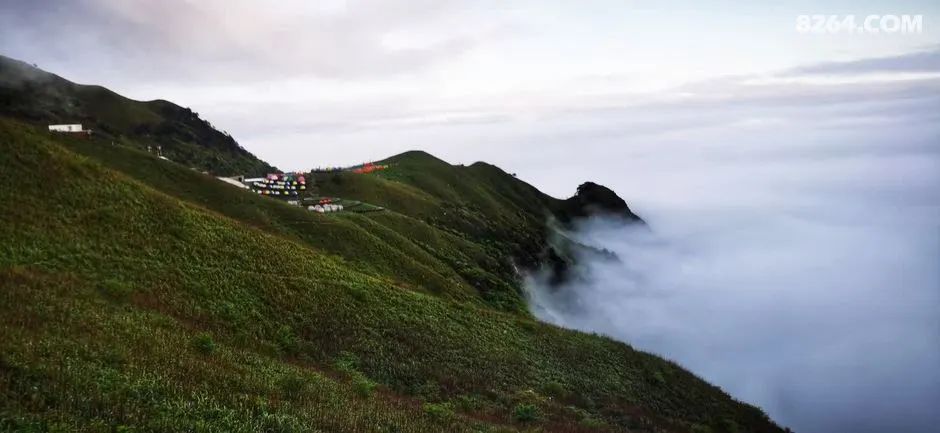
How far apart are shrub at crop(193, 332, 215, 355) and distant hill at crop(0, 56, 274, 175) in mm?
123947

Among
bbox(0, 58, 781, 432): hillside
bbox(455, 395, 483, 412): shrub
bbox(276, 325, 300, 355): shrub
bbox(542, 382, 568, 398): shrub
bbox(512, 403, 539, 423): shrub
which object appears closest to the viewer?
bbox(0, 58, 781, 432): hillside

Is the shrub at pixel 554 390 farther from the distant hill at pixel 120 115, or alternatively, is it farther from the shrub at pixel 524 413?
the distant hill at pixel 120 115

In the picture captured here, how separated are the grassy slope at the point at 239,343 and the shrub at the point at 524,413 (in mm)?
238

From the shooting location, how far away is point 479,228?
110312 mm

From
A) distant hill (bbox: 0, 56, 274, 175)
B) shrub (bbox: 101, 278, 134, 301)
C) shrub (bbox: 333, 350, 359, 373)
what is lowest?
shrub (bbox: 333, 350, 359, 373)

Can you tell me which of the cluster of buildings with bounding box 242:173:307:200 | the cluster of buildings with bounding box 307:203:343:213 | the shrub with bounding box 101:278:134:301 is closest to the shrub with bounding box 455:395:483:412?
the shrub with bounding box 101:278:134:301

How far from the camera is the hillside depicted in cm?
1411

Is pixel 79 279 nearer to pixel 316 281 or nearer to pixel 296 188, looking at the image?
pixel 316 281

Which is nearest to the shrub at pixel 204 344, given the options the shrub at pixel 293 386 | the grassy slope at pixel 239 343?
the grassy slope at pixel 239 343

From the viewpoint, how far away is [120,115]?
178 metres

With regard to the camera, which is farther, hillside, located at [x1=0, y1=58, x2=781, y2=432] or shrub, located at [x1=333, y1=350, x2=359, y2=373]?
shrub, located at [x1=333, y1=350, x2=359, y2=373]

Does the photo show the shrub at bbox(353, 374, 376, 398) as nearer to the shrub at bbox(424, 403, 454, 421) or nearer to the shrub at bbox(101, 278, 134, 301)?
the shrub at bbox(424, 403, 454, 421)

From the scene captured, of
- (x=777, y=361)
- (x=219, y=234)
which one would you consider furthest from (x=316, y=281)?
(x=777, y=361)

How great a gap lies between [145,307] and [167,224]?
12.0m
